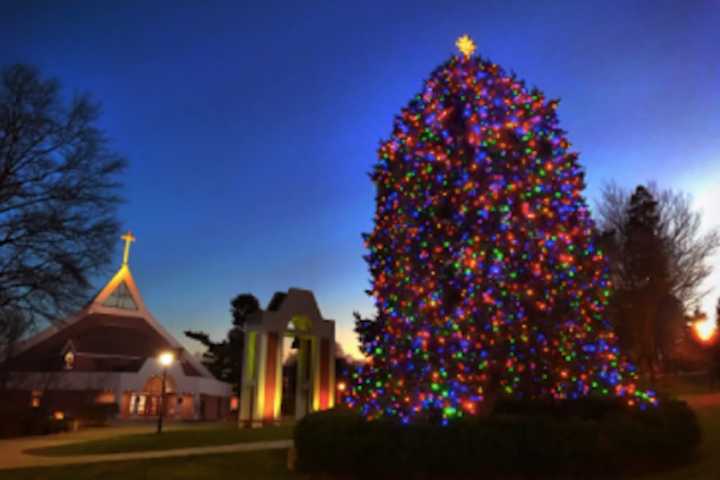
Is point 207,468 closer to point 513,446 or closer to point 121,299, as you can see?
point 513,446

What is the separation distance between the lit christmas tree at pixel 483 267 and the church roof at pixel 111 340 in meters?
31.2

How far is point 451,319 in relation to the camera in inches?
411

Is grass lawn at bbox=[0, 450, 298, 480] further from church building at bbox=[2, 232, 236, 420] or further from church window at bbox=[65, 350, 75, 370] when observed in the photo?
church window at bbox=[65, 350, 75, 370]

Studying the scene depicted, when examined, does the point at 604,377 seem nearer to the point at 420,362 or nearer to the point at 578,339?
the point at 578,339

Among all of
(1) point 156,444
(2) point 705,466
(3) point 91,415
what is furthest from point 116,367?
(2) point 705,466

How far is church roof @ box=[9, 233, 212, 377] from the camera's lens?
38.7 metres

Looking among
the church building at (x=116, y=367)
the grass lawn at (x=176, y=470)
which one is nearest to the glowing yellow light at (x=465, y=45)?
the grass lawn at (x=176, y=470)

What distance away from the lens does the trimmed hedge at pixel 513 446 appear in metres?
8.33

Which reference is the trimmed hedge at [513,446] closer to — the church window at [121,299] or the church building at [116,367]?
the church building at [116,367]

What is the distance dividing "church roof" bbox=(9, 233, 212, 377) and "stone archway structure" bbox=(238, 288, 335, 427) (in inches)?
618

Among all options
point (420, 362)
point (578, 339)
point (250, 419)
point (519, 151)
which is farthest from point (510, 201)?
point (250, 419)

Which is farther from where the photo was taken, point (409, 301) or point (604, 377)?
point (409, 301)

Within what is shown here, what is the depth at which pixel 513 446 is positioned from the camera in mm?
8312

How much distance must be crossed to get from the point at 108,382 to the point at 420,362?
35.3 metres
